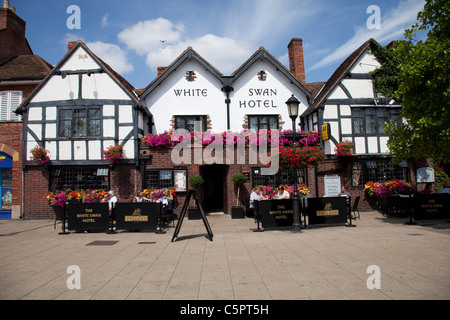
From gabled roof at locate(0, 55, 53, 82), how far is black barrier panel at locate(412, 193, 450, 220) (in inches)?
803

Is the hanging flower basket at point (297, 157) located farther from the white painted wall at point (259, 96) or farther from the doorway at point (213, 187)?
the doorway at point (213, 187)

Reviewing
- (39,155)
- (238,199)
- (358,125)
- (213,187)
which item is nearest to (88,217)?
(39,155)

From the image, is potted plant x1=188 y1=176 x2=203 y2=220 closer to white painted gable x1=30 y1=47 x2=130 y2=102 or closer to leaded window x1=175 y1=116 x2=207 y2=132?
leaded window x1=175 y1=116 x2=207 y2=132

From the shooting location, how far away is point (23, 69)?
1709 cm

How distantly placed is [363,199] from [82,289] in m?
14.8

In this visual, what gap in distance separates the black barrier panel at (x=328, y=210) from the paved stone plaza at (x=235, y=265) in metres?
0.65

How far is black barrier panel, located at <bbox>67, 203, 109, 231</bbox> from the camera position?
10344mm

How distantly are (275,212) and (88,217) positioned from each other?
698 cm

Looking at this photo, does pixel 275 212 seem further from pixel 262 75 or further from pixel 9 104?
pixel 9 104

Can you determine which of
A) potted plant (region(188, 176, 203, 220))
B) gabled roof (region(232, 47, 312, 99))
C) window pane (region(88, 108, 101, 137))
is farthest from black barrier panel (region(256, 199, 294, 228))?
window pane (region(88, 108, 101, 137))

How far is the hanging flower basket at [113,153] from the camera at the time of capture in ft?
47.6
